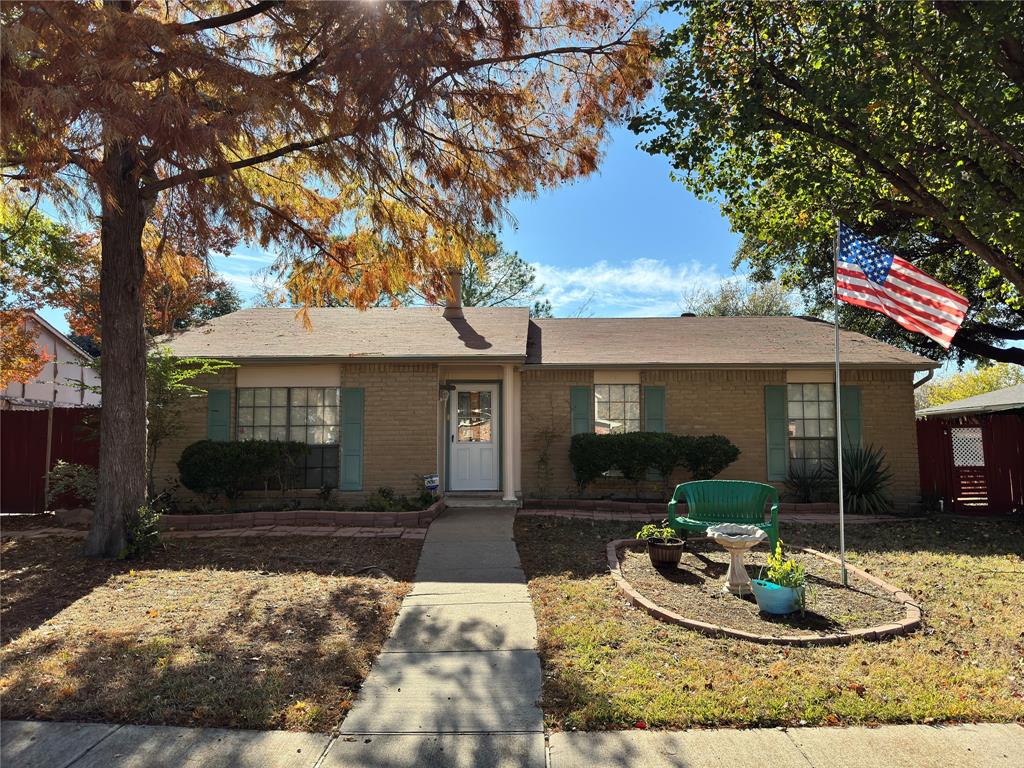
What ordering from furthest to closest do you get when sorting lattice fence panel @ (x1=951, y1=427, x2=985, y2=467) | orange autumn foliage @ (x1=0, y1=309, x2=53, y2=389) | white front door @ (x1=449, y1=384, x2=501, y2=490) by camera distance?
orange autumn foliage @ (x1=0, y1=309, x2=53, y2=389) < lattice fence panel @ (x1=951, y1=427, x2=985, y2=467) < white front door @ (x1=449, y1=384, x2=501, y2=490)

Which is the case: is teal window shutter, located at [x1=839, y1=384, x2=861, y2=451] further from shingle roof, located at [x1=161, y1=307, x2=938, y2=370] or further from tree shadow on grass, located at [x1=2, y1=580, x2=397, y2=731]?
tree shadow on grass, located at [x1=2, y1=580, x2=397, y2=731]

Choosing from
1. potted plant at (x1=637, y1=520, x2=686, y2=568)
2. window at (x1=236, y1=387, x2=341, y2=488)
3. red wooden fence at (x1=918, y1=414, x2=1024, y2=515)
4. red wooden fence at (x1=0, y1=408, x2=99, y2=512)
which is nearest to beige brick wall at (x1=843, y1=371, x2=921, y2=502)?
red wooden fence at (x1=918, y1=414, x2=1024, y2=515)

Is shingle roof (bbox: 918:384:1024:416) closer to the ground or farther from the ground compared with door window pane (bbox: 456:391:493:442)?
farther from the ground

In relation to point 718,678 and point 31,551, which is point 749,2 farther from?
point 31,551

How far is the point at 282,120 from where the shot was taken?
612cm

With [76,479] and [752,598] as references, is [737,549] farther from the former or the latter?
[76,479]

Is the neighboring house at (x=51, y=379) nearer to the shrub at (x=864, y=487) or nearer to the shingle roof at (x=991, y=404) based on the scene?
the shrub at (x=864, y=487)

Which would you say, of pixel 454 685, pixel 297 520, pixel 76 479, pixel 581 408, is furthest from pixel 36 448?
pixel 454 685

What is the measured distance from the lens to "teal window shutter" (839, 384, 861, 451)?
12328 mm

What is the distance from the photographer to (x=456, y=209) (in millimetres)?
7867

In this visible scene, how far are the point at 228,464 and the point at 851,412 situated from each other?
1171cm

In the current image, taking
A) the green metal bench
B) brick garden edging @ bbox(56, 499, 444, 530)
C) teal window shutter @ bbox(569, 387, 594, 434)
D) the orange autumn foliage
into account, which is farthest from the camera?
the orange autumn foliage

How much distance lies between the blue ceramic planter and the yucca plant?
7.14 meters

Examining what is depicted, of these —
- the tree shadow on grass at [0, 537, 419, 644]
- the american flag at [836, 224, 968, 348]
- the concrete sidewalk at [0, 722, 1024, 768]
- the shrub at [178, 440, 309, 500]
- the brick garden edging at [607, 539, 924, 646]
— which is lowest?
the concrete sidewalk at [0, 722, 1024, 768]
